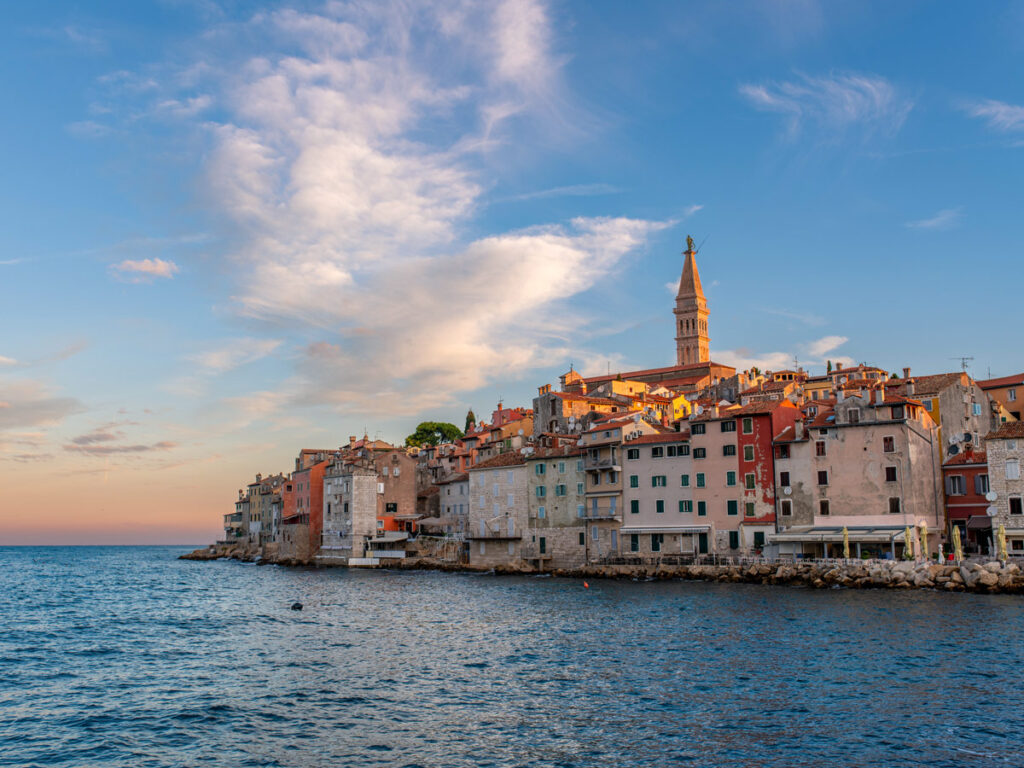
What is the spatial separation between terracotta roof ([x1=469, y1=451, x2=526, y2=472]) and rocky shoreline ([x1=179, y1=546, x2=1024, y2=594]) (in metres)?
12.2

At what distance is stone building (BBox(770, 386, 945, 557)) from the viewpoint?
57219 mm

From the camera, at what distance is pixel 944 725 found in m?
21.8

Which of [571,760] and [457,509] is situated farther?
[457,509]

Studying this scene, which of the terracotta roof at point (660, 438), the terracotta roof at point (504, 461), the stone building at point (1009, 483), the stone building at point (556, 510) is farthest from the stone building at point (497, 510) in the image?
the stone building at point (1009, 483)

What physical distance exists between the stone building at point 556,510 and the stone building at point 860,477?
1777 centimetres

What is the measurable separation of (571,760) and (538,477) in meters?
57.2

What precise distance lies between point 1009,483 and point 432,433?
95.6 m

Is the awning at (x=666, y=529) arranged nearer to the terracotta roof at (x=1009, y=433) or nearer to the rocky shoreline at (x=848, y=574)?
the rocky shoreline at (x=848, y=574)

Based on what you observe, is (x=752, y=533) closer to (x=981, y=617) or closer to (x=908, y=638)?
(x=981, y=617)

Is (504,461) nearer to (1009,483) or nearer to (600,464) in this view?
(600,464)

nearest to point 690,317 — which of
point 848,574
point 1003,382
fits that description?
point 1003,382

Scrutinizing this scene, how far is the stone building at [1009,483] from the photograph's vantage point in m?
54.7

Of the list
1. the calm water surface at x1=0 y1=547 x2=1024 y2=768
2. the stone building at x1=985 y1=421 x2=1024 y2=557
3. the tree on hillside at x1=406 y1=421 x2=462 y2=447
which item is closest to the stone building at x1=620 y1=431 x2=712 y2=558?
the calm water surface at x1=0 y1=547 x2=1024 y2=768

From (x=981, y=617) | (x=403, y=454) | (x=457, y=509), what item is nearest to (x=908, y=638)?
(x=981, y=617)
